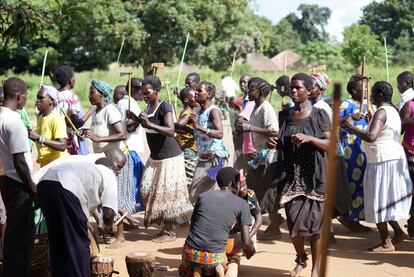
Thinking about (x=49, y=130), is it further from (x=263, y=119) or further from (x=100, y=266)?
(x=263, y=119)

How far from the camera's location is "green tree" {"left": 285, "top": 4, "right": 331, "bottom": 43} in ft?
302

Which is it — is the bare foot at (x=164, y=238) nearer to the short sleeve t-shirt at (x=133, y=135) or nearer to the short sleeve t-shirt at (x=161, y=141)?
the short sleeve t-shirt at (x=161, y=141)

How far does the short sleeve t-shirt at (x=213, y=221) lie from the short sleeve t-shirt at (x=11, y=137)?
4.52ft

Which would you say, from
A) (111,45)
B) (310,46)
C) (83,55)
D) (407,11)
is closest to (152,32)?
(111,45)

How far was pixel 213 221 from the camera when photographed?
595 cm

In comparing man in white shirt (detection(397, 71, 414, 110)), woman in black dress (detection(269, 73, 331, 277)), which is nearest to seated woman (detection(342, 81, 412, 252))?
man in white shirt (detection(397, 71, 414, 110))

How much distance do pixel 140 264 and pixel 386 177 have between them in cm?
289

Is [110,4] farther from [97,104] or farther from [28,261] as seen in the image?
[28,261]

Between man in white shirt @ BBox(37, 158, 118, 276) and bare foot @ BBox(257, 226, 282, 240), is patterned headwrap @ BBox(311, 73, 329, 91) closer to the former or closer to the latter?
bare foot @ BBox(257, 226, 282, 240)

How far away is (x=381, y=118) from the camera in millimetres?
7215

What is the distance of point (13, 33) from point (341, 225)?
17.0ft

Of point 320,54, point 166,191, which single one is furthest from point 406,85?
point 320,54

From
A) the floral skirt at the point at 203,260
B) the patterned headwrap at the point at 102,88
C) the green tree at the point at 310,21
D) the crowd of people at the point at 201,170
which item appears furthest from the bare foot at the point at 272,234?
the green tree at the point at 310,21

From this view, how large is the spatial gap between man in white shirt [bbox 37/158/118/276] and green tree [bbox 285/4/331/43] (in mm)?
86611
